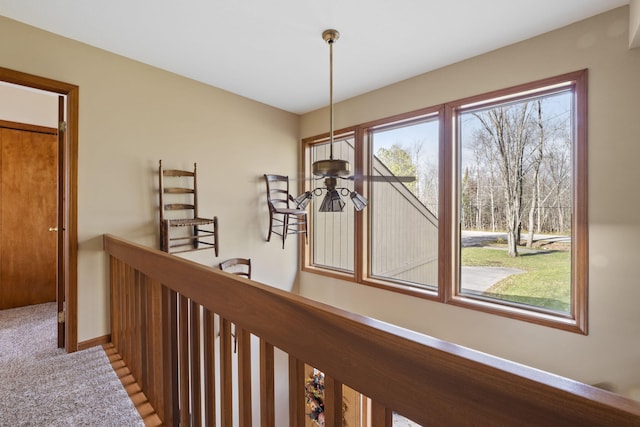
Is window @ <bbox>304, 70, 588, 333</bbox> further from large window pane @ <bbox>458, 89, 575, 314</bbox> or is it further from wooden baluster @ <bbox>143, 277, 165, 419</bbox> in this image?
wooden baluster @ <bbox>143, 277, 165, 419</bbox>

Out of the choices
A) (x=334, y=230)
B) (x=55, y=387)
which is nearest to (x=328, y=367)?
(x=55, y=387)

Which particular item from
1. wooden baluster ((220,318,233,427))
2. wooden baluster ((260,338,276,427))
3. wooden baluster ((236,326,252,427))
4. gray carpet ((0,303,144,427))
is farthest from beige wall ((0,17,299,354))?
wooden baluster ((260,338,276,427))

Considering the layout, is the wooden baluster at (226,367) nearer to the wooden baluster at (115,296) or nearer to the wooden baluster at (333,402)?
the wooden baluster at (333,402)

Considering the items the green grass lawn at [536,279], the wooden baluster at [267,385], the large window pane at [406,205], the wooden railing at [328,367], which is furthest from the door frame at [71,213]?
the green grass lawn at [536,279]

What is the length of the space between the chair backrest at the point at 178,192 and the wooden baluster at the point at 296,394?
2.36m

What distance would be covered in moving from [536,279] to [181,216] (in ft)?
10.8

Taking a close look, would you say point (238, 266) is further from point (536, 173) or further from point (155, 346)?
point (536, 173)

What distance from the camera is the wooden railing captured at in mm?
452

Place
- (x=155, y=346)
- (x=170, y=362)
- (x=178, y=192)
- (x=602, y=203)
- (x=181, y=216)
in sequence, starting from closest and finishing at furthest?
(x=170, y=362)
(x=155, y=346)
(x=602, y=203)
(x=178, y=192)
(x=181, y=216)

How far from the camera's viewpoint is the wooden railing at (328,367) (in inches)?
17.8

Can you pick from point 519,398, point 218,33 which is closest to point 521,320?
point 519,398

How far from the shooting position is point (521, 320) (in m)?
2.33

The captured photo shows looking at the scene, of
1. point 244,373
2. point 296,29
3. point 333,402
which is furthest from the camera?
point 296,29

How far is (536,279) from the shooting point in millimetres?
2414
